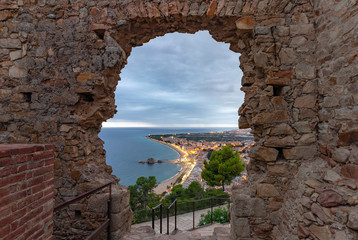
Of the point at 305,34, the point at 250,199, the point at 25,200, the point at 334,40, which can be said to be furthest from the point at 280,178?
the point at 25,200

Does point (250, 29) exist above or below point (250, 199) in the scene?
above

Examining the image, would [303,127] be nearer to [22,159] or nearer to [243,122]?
[243,122]

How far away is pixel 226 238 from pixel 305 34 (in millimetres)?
3638

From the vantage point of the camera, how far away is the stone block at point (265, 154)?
2961mm

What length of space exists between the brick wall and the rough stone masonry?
4.38ft

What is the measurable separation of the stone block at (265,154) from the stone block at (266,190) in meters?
0.40

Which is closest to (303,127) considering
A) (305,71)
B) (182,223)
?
(305,71)

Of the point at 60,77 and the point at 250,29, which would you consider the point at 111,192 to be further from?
the point at 250,29

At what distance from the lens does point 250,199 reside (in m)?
2.98

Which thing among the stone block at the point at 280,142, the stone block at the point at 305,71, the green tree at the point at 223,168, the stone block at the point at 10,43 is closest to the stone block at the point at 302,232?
the stone block at the point at 280,142

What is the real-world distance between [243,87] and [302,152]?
4.58 ft

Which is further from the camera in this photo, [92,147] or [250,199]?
[92,147]

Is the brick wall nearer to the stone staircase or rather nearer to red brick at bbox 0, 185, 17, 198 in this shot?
red brick at bbox 0, 185, 17, 198

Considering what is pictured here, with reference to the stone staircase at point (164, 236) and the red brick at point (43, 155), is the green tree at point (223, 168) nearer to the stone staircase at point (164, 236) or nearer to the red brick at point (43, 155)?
the stone staircase at point (164, 236)
